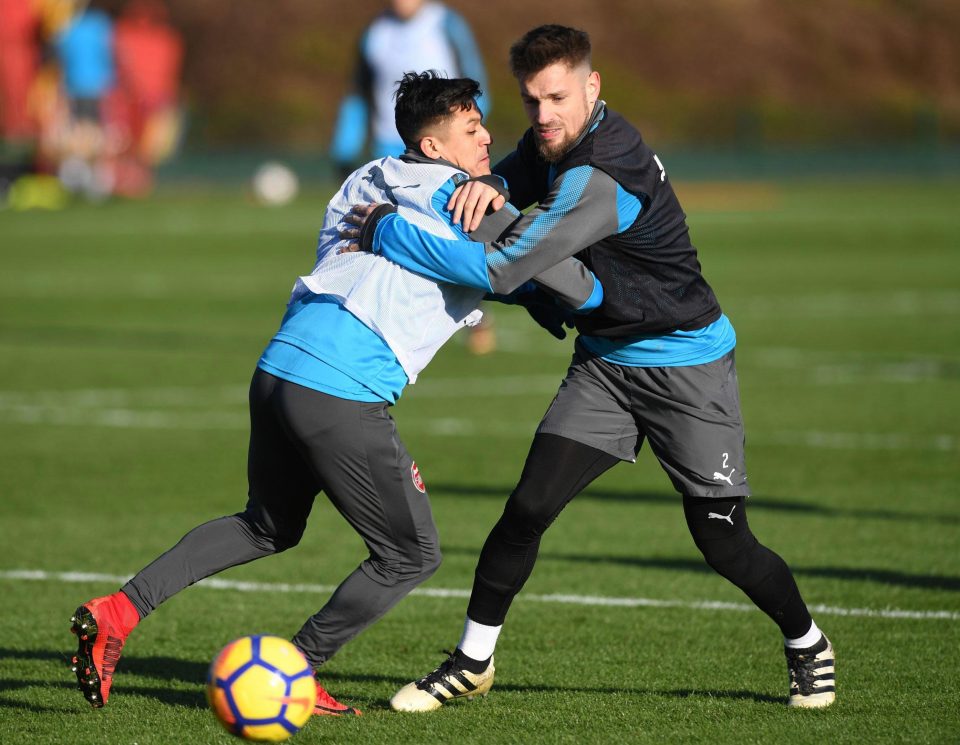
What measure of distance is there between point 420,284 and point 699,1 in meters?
71.2

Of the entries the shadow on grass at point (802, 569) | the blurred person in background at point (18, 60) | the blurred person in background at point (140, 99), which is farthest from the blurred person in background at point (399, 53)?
the blurred person in background at point (18, 60)

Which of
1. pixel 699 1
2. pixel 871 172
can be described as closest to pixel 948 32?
pixel 699 1

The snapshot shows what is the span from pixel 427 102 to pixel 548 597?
2.71 metres

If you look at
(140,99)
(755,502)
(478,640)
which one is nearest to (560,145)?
(478,640)

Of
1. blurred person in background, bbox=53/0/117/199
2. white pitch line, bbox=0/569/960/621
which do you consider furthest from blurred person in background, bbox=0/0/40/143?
white pitch line, bbox=0/569/960/621

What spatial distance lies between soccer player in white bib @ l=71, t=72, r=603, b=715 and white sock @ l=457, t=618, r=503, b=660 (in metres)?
0.36

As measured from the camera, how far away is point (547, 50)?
5.25 metres

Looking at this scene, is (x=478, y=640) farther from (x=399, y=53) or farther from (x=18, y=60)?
(x=18, y=60)

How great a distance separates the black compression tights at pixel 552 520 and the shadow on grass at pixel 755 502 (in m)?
3.16

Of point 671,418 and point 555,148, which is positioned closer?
point 555,148

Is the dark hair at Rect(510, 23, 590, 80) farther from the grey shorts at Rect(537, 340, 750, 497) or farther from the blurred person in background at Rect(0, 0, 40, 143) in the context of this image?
the blurred person in background at Rect(0, 0, 40, 143)

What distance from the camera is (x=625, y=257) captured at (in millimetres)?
5488

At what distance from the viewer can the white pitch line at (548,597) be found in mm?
6754

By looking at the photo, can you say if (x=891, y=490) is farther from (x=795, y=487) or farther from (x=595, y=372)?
(x=595, y=372)
